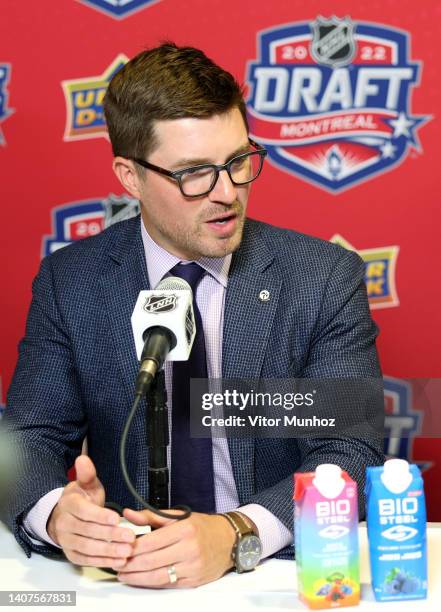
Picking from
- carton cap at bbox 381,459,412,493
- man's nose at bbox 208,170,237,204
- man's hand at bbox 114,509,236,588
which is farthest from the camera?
man's nose at bbox 208,170,237,204

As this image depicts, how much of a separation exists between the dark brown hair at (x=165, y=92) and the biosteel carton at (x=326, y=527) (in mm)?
→ 860

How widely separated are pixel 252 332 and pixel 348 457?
37 cm

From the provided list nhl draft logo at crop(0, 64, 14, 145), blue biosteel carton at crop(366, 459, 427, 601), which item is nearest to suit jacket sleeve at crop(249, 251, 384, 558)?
blue biosteel carton at crop(366, 459, 427, 601)

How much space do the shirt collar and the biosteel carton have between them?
769 mm

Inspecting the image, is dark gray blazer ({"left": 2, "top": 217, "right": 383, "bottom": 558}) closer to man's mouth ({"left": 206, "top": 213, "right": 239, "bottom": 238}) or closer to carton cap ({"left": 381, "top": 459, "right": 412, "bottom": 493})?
man's mouth ({"left": 206, "top": 213, "right": 239, "bottom": 238})

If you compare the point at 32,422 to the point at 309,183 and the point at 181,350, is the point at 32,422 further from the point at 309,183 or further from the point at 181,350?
the point at 309,183

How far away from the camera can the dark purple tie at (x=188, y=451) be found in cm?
196

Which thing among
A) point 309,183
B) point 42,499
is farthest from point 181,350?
point 309,183

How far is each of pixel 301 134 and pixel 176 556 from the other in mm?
1656

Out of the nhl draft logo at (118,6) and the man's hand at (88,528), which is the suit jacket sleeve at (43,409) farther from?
the nhl draft logo at (118,6)

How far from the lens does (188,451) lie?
197cm

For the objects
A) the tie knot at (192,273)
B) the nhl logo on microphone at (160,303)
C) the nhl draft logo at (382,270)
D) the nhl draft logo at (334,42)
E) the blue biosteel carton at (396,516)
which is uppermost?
the nhl draft logo at (334,42)

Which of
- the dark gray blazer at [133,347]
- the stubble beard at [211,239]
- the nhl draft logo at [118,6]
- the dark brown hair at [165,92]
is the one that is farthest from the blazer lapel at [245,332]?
the nhl draft logo at [118,6]

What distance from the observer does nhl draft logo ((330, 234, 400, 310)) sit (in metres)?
2.88
